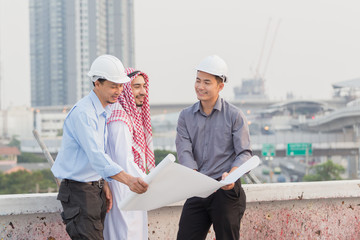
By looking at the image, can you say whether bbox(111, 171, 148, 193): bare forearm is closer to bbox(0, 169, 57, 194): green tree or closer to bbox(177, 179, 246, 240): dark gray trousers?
bbox(177, 179, 246, 240): dark gray trousers

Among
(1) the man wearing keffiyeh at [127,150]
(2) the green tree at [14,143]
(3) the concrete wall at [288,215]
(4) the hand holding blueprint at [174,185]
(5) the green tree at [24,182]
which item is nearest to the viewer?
(4) the hand holding blueprint at [174,185]

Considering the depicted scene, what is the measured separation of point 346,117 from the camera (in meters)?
62.7

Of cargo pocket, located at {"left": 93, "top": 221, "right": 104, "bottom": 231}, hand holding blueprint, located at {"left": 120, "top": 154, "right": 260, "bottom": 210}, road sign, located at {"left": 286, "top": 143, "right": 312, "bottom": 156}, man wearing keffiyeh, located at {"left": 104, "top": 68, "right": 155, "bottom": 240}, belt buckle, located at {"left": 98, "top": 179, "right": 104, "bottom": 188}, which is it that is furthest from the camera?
road sign, located at {"left": 286, "top": 143, "right": 312, "bottom": 156}

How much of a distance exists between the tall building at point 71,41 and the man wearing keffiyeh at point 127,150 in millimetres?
110026

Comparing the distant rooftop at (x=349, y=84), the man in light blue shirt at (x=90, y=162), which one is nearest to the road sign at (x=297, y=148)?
the distant rooftop at (x=349, y=84)

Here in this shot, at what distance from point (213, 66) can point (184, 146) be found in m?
0.50

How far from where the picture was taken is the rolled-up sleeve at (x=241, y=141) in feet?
8.97

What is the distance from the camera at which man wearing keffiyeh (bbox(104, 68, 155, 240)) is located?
271cm

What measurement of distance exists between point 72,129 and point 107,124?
29cm

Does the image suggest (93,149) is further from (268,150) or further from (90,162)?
(268,150)

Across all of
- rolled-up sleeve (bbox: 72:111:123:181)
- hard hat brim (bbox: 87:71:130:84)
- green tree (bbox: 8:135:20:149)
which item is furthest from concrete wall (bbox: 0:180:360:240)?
green tree (bbox: 8:135:20:149)

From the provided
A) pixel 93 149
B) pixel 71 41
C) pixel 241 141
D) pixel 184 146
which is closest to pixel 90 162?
pixel 93 149

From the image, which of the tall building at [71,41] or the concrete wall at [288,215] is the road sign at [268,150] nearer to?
the concrete wall at [288,215]

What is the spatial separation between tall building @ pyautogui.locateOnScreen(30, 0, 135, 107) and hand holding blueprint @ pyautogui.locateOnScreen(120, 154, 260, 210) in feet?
363
